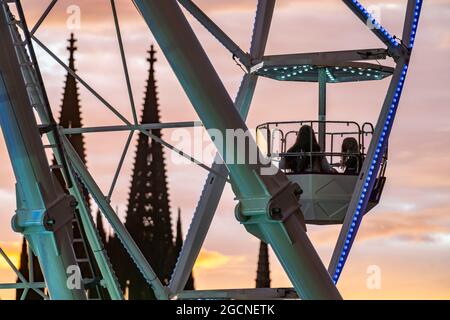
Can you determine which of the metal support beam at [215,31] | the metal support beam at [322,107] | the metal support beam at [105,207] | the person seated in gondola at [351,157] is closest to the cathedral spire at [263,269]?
the metal support beam at [322,107]

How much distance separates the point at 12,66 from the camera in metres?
24.6

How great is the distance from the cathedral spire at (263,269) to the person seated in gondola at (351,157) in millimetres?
119075

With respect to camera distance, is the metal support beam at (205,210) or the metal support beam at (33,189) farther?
the metal support beam at (205,210)

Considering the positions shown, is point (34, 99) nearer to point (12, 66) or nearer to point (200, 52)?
point (12, 66)

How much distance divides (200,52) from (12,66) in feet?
11.4

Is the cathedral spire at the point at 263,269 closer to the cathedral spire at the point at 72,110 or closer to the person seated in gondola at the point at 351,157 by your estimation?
the cathedral spire at the point at 72,110

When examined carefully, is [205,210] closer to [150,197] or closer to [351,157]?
[351,157]

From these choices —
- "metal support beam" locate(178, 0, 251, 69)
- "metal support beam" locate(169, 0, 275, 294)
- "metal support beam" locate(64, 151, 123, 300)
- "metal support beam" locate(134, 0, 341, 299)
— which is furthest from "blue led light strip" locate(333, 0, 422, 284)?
"metal support beam" locate(134, 0, 341, 299)

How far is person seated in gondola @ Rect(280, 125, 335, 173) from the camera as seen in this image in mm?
41375

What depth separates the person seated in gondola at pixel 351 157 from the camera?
138 ft

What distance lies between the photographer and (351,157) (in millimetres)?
42406
